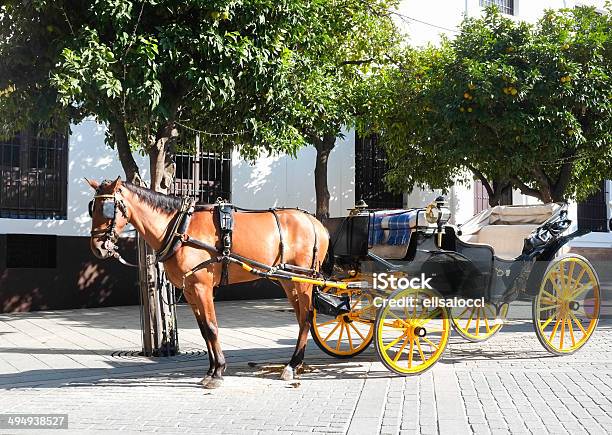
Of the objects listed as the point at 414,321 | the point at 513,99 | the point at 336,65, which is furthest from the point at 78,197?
the point at 414,321

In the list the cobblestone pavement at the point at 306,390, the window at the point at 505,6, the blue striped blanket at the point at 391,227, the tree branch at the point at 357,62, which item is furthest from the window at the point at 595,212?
the blue striped blanket at the point at 391,227

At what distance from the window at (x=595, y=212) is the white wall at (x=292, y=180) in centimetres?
874

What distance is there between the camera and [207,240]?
6.37m

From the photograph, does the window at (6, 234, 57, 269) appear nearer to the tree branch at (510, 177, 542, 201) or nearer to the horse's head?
the horse's head

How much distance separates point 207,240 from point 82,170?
761 cm

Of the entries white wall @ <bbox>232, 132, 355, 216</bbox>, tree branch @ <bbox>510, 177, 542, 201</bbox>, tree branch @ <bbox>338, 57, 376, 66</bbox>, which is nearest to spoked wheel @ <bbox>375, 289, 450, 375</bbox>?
tree branch @ <bbox>338, 57, 376, 66</bbox>

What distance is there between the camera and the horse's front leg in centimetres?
620

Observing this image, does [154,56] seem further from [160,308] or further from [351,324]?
[351,324]

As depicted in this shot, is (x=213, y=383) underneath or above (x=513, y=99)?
underneath

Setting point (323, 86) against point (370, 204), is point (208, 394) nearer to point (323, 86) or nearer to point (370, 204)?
point (323, 86)

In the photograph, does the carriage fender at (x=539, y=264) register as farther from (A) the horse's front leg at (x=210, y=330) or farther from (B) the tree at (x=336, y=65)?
(A) the horse's front leg at (x=210, y=330)

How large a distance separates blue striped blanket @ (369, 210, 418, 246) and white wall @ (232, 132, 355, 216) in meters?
7.58

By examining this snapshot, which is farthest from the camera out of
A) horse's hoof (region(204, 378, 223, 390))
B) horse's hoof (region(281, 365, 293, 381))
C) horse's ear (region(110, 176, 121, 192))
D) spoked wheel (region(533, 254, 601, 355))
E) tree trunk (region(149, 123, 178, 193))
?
tree trunk (region(149, 123, 178, 193))

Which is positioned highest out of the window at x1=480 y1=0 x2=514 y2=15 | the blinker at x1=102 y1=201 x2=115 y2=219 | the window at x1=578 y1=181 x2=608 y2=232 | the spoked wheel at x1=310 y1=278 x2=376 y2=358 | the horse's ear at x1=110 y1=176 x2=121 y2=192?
the window at x1=480 y1=0 x2=514 y2=15
